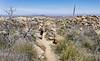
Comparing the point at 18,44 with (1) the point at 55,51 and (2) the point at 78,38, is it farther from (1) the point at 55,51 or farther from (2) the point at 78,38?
(2) the point at 78,38

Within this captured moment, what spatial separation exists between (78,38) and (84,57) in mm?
4097

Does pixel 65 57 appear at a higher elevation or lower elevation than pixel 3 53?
lower

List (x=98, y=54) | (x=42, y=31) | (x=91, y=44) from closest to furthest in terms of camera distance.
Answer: (x=98, y=54) → (x=91, y=44) → (x=42, y=31)

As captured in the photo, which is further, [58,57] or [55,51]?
[55,51]

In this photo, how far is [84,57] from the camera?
9.68 m

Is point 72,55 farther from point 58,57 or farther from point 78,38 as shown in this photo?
point 78,38

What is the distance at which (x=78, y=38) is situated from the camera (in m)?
13.7

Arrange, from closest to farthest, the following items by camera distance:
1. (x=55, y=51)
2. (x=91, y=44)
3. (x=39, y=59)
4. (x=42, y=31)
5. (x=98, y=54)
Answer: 1. (x=39, y=59)
2. (x=98, y=54)
3. (x=55, y=51)
4. (x=91, y=44)
5. (x=42, y=31)

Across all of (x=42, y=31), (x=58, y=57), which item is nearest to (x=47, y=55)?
(x=58, y=57)

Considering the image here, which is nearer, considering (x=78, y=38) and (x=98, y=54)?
(x=98, y=54)

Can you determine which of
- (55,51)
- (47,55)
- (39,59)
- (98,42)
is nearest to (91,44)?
(98,42)

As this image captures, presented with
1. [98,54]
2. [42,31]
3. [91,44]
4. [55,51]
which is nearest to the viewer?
[98,54]

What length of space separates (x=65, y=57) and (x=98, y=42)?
3.58 metres

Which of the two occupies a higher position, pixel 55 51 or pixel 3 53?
pixel 3 53
